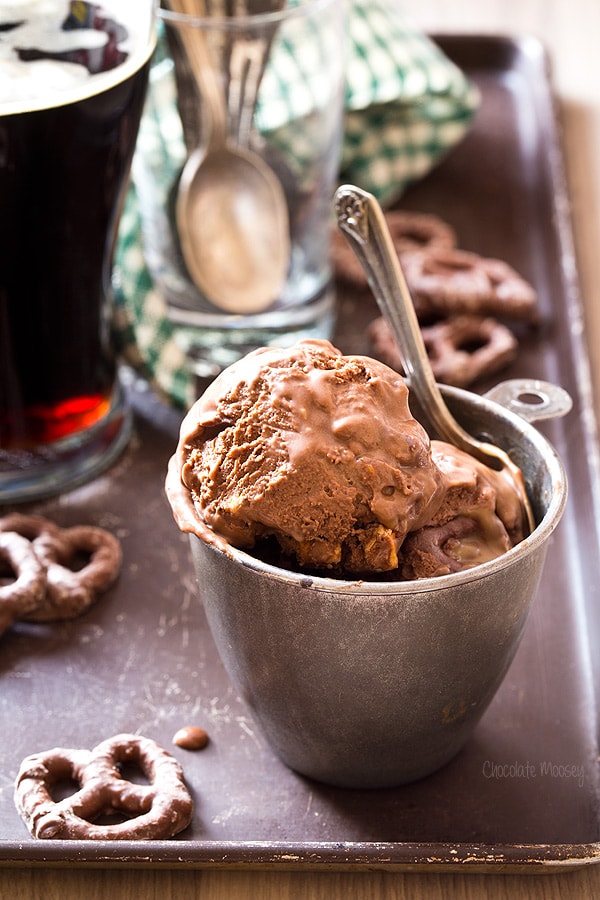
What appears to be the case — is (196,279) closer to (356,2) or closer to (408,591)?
(356,2)

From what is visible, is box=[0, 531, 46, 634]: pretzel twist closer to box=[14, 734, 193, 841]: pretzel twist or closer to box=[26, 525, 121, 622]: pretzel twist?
box=[26, 525, 121, 622]: pretzel twist

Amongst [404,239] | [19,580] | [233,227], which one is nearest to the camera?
[19,580]

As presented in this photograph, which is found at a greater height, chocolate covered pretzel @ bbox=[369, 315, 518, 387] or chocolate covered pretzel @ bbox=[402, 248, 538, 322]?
chocolate covered pretzel @ bbox=[402, 248, 538, 322]

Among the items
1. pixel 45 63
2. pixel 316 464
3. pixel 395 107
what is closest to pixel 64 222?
pixel 45 63

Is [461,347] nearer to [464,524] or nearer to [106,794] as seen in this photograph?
[464,524]

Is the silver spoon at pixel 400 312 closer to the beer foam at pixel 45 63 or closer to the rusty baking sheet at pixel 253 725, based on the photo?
the rusty baking sheet at pixel 253 725

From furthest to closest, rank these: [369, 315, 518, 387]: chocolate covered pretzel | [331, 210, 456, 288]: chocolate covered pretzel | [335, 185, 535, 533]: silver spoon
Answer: [331, 210, 456, 288]: chocolate covered pretzel, [369, 315, 518, 387]: chocolate covered pretzel, [335, 185, 535, 533]: silver spoon

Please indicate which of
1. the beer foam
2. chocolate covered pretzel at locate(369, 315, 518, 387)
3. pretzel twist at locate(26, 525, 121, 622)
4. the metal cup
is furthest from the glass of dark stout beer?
the metal cup
